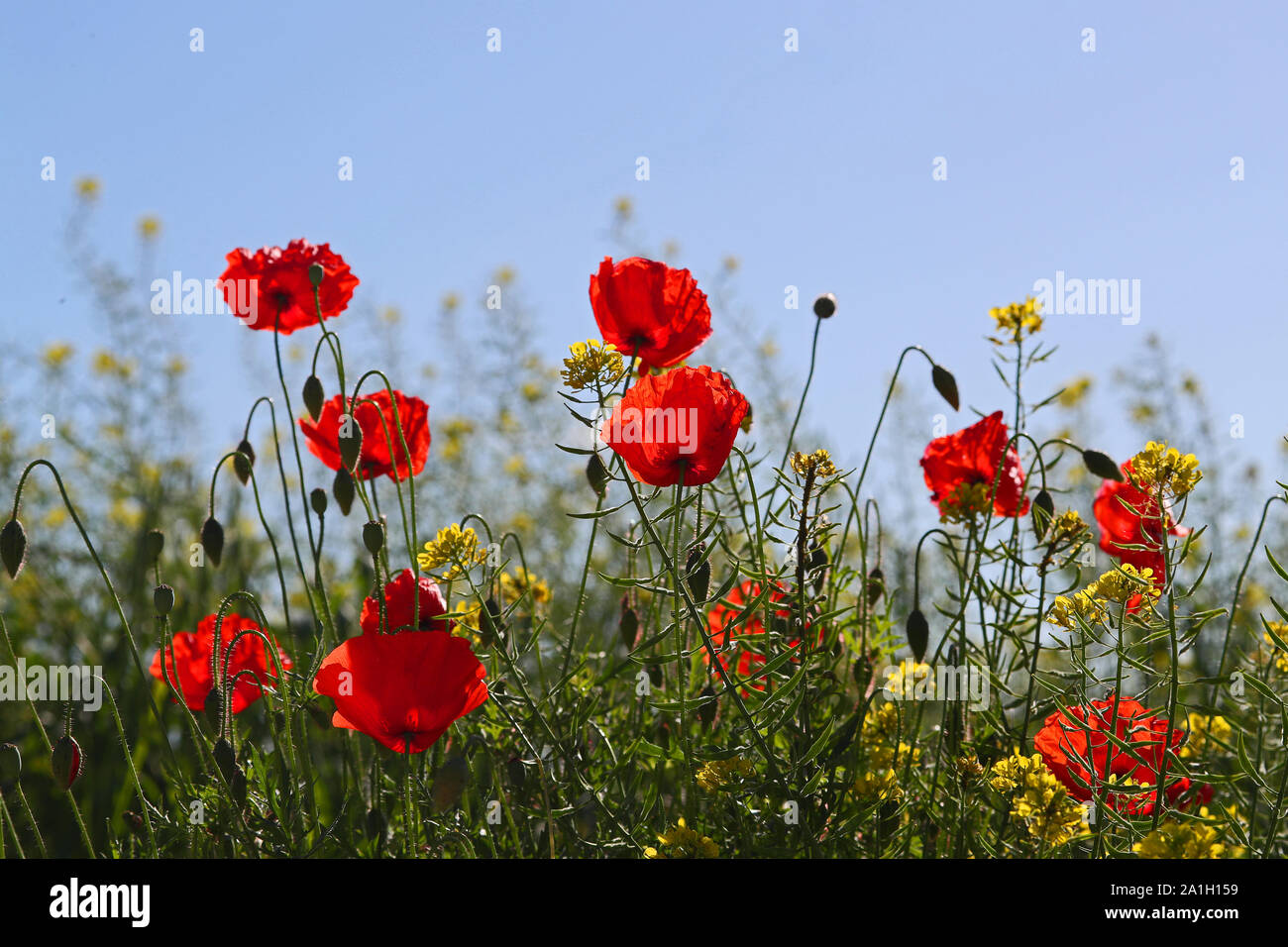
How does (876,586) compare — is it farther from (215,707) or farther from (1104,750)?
(215,707)

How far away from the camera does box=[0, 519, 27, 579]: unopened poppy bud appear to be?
1.27 metres

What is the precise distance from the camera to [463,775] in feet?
3.99

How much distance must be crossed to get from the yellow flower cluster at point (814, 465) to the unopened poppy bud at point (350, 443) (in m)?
0.54

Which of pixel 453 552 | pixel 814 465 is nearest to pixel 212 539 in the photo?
pixel 453 552

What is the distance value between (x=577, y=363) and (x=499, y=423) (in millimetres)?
2403

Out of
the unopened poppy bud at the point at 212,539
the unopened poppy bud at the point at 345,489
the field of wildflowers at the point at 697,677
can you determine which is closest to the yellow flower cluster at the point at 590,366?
the field of wildflowers at the point at 697,677

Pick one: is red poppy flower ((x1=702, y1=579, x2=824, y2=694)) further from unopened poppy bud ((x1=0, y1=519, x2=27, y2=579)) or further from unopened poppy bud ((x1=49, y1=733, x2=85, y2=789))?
unopened poppy bud ((x1=0, y1=519, x2=27, y2=579))

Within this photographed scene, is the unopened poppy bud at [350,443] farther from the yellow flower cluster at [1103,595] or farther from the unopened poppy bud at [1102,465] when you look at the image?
the unopened poppy bud at [1102,465]

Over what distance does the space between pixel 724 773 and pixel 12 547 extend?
0.87 meters

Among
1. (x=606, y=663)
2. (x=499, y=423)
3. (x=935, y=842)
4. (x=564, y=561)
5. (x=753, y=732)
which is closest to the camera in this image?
(x=753, y=732)

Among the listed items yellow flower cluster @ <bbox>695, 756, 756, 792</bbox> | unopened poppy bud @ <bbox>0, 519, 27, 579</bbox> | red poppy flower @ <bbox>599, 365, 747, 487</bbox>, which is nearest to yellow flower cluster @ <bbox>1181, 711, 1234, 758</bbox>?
yellow flower cluster @ <bbox>695, 756, 756, 792</bbox>

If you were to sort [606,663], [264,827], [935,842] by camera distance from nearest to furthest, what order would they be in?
[264,827]
[935,842]
[606,663]
